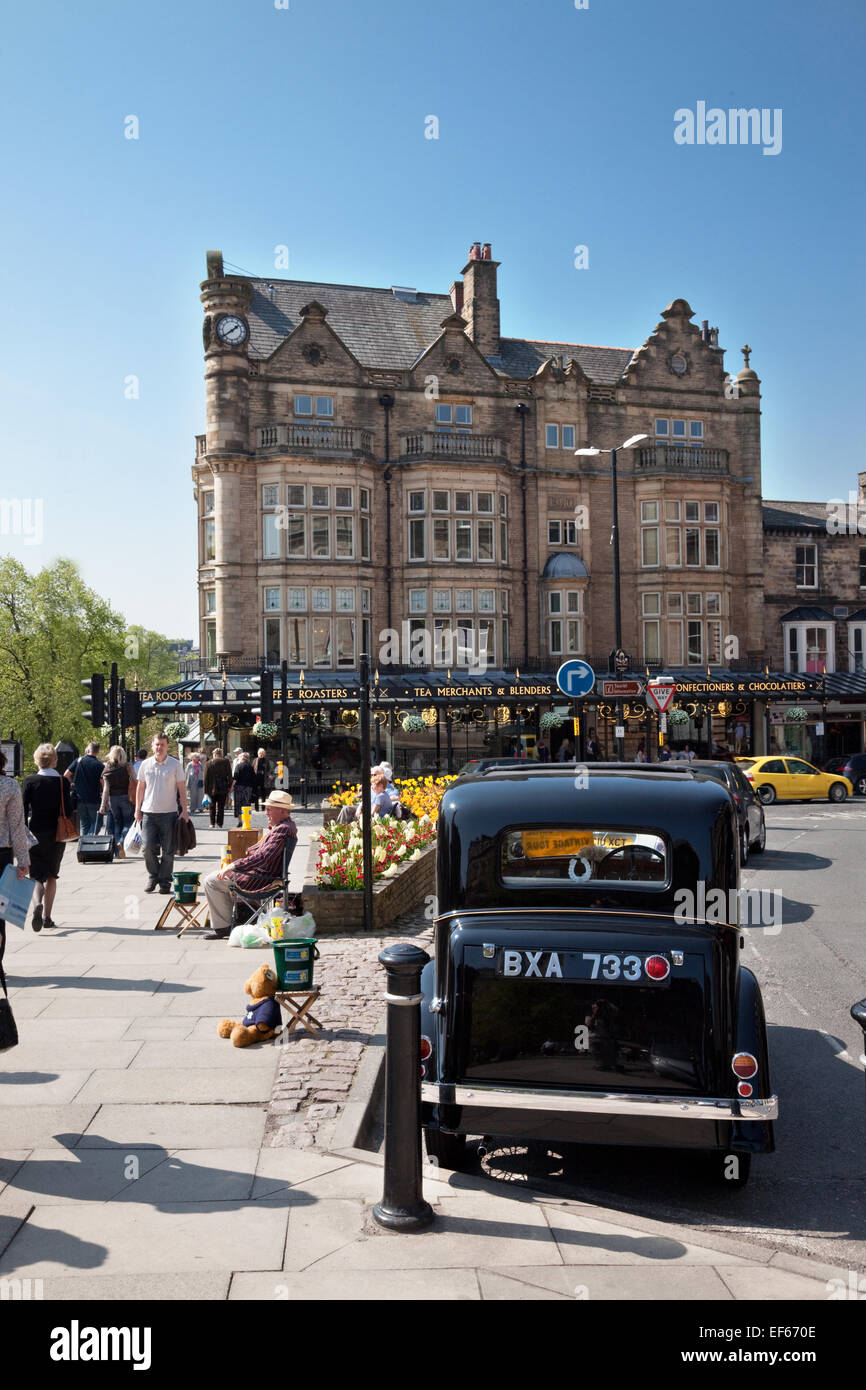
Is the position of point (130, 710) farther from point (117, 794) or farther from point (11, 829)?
point (11, 829)

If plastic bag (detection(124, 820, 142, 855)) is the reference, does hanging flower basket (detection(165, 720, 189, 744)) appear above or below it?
above

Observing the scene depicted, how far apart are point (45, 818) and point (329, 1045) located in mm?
4925

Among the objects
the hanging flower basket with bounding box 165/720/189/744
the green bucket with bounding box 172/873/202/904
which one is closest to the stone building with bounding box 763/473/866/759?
the hanging flower basket with bounding box 165/720/189/744

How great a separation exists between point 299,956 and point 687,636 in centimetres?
3833

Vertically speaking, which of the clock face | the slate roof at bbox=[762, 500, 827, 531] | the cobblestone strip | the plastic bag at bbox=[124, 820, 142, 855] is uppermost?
the clock face

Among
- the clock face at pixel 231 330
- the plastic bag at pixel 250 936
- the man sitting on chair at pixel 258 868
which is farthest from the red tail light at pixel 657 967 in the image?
the clock face at pixel 231 330

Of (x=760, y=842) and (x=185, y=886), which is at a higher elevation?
(x=185, y=886)

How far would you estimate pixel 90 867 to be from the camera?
57.0ft

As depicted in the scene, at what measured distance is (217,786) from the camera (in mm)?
24016

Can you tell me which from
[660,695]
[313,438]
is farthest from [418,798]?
[313,438]

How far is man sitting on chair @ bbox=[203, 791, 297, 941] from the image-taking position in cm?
1029

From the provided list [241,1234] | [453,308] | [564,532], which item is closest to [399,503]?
[564,532]

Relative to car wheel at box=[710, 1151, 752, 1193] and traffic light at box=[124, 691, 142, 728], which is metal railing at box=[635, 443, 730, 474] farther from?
car wheel at box=[710, 1151, 752, 1193]
